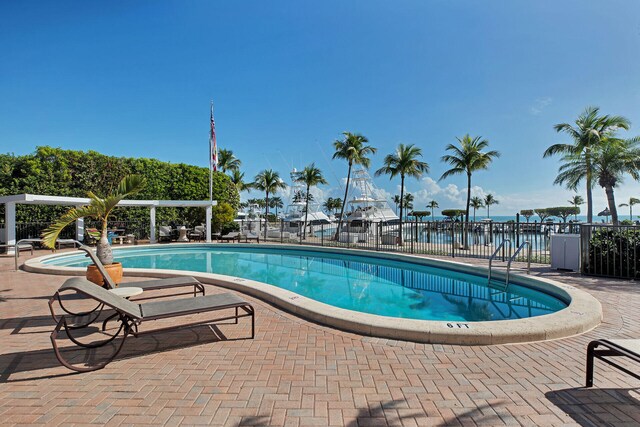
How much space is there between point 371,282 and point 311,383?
251 inches

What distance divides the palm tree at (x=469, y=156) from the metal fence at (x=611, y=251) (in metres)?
14.5

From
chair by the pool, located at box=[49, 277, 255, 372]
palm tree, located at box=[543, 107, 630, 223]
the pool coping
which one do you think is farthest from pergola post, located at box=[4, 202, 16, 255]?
palm tree, located at box=[543, 107, 630, 223]

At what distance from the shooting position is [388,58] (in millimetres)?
16344

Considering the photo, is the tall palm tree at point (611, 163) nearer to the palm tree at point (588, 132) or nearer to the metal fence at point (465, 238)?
the palm tree at point (588, 132)

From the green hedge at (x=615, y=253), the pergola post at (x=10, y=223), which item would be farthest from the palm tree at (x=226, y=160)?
the green hedge at (x=615, y=253)

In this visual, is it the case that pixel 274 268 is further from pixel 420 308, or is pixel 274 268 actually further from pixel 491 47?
pixel 491 47

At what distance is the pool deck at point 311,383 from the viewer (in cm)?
229

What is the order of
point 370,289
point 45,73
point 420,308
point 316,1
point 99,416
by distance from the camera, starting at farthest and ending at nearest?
point 45,73 < point 316,1 < point 370,289 < point 420,308 < point 99,416

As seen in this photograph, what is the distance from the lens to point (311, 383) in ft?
9.11

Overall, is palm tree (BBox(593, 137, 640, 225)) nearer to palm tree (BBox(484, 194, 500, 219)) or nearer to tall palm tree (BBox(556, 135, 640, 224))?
tall palm tree (BBox(556, 135, 640, 224))

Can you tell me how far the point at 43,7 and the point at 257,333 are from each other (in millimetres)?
11802

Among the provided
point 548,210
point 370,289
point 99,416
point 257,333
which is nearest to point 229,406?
point 99,416

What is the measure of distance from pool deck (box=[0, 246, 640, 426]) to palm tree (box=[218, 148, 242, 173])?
32.8 m

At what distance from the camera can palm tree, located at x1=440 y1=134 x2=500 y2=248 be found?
2205cm
